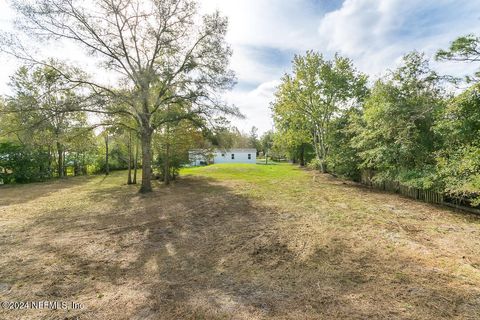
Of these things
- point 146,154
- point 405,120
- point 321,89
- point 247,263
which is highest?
point 321,89

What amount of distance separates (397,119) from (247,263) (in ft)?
33.5

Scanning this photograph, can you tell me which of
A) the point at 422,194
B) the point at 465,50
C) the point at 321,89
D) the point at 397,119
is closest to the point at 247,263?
the point at 465,50

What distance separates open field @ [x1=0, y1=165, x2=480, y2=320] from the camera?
9.83 feet

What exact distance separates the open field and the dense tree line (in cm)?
192

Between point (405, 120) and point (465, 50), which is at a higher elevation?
point (465, 50)

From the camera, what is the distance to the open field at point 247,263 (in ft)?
9.83

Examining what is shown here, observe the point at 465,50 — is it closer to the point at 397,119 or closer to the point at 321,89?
the point at 397,119

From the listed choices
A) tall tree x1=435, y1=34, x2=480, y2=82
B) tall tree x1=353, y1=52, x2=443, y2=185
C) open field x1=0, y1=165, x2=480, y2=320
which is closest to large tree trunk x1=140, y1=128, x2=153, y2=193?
open field x1=0, y1=165, x2=480, y2=320

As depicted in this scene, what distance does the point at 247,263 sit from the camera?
14.1 feet

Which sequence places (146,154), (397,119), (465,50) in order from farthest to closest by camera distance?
1. (146,154)
2. (397,119)
3. (465,50)

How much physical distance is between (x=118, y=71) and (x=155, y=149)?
560cm

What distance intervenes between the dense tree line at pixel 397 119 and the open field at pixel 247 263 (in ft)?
6.29

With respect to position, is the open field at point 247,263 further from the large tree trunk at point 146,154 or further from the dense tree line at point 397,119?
the large tree trunk at point 146,154

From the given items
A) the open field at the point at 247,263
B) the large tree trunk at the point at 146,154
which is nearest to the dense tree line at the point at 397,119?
the open field at the point at 247,263
